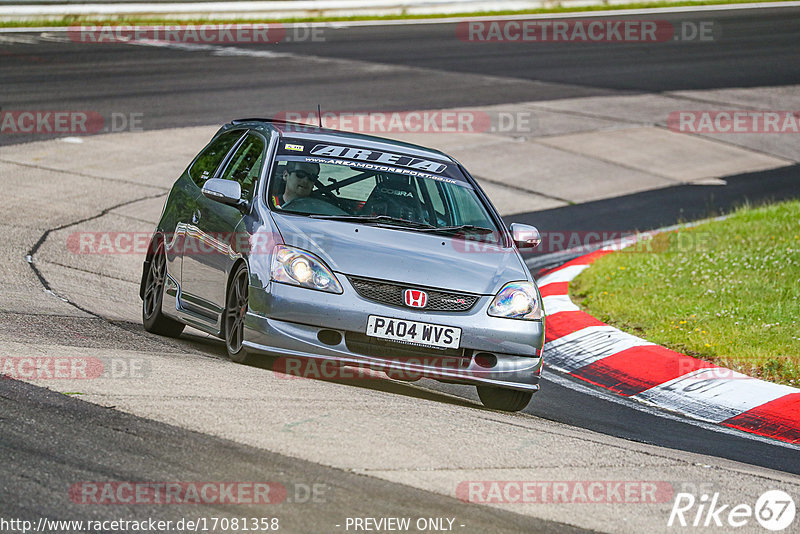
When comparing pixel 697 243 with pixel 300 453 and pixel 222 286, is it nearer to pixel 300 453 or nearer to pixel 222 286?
pixel 222 286

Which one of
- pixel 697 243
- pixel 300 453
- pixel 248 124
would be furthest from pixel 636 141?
pixel 300 453

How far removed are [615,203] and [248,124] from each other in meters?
8.56

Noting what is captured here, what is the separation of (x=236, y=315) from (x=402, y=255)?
111 centimetres

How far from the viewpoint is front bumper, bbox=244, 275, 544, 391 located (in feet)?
23.2

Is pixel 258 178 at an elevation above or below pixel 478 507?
above

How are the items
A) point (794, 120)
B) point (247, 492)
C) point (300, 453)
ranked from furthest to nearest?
1. point (794, 120)
2. point (300, 453)
3. point (247, 492)

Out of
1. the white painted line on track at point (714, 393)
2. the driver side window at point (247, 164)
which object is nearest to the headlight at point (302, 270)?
the driver side window at point (247, 164)

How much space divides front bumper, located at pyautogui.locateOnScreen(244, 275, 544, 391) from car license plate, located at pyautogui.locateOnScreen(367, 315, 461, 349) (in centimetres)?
3

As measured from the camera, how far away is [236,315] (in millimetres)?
A: 7562

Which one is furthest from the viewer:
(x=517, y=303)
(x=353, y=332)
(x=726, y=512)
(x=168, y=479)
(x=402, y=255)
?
(x=517, y=303)

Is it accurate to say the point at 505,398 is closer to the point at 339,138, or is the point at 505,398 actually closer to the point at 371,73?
the point at 339,138

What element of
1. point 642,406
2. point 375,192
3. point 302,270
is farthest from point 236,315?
point 642,406

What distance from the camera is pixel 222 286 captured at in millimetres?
7812

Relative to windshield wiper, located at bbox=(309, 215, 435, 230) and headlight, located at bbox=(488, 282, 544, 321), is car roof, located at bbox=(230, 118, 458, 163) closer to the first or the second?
windshield wiper, located at bbox=(309, 215, 435, 230)
